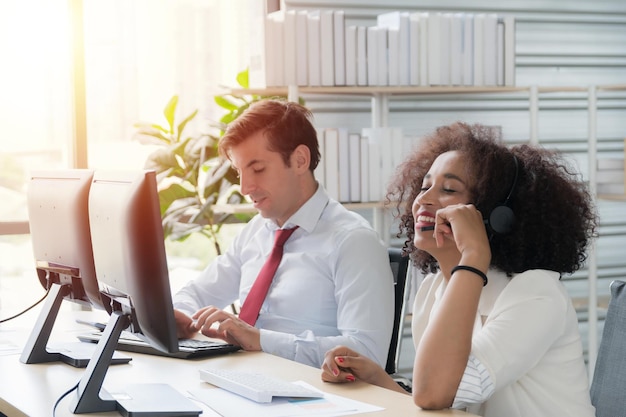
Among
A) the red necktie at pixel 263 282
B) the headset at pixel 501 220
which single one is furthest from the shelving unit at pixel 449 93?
the headset at pixel 501 220

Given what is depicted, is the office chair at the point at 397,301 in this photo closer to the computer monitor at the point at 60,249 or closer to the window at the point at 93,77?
the computer monitor at the point at 60,249

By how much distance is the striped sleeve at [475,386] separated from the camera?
1628 mm

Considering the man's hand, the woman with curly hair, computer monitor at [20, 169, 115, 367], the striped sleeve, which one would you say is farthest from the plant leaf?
the striped sleeve

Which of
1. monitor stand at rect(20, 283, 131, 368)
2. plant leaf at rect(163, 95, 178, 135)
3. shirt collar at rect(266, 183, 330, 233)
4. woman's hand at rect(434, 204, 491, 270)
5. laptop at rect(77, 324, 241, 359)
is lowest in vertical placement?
laptop at rect(77, 324, 241, 359)

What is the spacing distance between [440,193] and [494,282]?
23cm

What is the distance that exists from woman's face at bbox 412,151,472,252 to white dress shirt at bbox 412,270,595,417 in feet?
0.66

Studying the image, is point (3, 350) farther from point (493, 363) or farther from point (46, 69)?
point (46, 69)

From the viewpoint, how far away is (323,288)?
253cm

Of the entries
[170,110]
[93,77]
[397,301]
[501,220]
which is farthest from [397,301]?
[93,77]

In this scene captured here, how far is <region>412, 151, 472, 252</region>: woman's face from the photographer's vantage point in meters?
1.88

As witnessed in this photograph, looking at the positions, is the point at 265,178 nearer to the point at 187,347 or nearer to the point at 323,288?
the point at 323,288

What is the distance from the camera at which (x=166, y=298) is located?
1.62m

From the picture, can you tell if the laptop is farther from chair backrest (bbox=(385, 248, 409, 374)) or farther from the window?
the window

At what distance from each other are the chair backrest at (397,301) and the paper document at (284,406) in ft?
2.55
